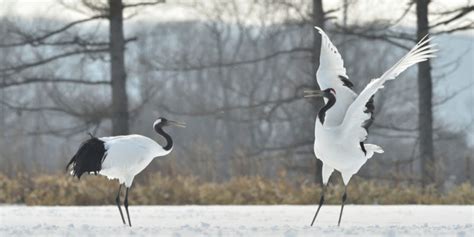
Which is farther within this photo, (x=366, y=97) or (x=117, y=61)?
(x=117, y=61)

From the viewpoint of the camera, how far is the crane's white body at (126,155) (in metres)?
11.0

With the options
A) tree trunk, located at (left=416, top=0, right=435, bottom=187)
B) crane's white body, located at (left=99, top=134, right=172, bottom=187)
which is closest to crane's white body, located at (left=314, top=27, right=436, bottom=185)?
crane's white body, located at (left=99, top=134, right=172, bottom=187)

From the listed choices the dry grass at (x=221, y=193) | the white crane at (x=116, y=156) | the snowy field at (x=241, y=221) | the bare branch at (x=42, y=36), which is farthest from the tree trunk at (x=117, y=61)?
the white crane at (x=116, y=156)

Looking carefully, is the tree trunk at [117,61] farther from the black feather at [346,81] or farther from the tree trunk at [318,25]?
the black feather at [346,81]

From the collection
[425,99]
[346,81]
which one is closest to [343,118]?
[346,81]

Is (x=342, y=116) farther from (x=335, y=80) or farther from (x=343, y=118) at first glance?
(x=335, y=80)

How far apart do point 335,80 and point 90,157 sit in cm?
301

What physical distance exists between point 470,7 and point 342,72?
7464 mm

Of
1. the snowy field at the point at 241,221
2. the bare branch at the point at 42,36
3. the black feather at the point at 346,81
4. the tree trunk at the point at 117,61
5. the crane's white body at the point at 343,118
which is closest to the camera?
the snowy field at the point at 241,221

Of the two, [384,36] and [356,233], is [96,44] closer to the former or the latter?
[384,36]

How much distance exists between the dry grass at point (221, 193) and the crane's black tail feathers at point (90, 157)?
4.79 meters

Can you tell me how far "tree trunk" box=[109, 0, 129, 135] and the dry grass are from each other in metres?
1.88

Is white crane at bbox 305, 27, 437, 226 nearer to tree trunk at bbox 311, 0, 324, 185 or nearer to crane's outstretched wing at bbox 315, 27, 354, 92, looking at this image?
crane's outstretched wing at bbox 315, 27, 354, 92

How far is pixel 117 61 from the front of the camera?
17.9 m
